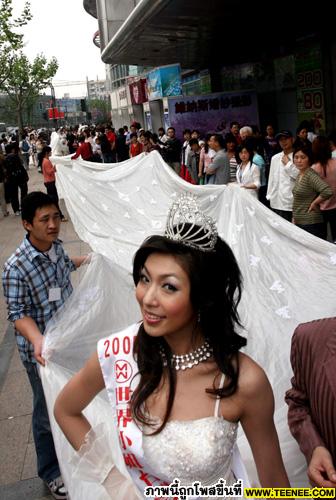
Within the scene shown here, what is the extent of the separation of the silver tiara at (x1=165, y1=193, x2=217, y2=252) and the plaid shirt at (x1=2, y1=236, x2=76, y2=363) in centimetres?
119

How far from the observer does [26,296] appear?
2568mm

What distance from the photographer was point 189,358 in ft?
5.09

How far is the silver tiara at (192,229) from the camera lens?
1.52m

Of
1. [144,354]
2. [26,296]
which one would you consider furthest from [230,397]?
[26,296]

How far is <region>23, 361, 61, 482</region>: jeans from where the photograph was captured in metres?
2.68

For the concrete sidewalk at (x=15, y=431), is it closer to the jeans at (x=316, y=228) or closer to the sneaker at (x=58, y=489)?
the sneaker at (x=58, y=489)

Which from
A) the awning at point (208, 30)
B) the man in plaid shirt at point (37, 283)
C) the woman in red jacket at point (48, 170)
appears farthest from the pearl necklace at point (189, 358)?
the woman in red jacket at point (48, 170)

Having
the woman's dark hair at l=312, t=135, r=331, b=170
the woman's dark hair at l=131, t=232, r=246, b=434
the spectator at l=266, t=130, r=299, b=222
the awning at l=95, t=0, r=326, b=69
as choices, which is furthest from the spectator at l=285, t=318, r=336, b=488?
the awning at l=95, t=0, r=326, b=69

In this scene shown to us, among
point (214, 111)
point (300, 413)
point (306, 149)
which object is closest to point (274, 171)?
point (306, 149)

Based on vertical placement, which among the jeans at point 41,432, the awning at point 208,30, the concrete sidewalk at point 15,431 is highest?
the awning at point 208,30

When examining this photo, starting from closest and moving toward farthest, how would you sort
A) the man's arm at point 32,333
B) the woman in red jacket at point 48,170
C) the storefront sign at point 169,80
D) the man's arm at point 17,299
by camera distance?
1. the man's arm at point 32,333
2. the man's arm at point 17,299
3. the woman in red jacket at point 48,170
4. the storefront sign at point 169,80

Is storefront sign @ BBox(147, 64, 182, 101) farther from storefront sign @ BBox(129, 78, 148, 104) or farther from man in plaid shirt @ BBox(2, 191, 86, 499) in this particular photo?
man in plaid shirt @ BBox(2, 191, 86, 499)

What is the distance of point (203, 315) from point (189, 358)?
134mm

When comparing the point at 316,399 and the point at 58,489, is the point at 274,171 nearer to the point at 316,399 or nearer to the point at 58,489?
the point at 58,489
